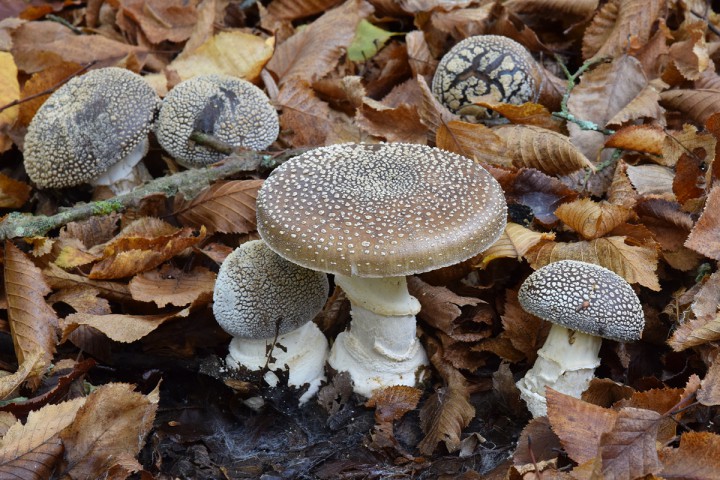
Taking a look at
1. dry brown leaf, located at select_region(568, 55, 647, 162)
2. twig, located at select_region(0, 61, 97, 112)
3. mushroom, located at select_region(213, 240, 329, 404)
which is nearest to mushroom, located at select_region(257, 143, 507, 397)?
mushroom, located at select_region(213, 240, 329, 404)

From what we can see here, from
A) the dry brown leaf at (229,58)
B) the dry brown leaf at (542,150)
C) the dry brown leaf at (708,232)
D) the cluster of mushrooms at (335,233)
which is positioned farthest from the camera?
the dry brown leaf at (229,58)

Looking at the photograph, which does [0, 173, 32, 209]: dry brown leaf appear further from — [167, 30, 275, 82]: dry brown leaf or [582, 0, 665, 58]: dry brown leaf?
[582, 0, 665, 58]: dry brown leaf

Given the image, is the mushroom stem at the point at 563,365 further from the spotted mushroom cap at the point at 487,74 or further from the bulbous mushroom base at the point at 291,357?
the spotted mushroom cap at the point at 487,74

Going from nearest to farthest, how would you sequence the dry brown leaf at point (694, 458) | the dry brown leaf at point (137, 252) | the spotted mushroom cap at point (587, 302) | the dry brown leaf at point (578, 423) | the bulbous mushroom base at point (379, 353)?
1. the dry brown leaf at point (694, 458)
2. the dry brown leaf at point (578, 423)
3. the spotted mushroom cap at point (587, 302)
4. the bulbous mushroom base at point (379, 353)
5. the dry brown leaf at point (137, 252)

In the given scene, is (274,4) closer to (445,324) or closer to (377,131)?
(377,131)

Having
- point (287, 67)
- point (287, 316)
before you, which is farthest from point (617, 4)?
point (287, 316)

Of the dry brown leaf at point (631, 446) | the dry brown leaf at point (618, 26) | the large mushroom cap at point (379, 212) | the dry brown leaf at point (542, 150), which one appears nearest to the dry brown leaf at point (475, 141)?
the dry brown leaf at point (542, 150)
